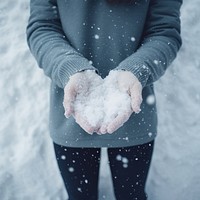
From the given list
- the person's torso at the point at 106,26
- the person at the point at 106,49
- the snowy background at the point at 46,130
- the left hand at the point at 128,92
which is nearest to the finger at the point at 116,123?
the left hand at the point at 128,92

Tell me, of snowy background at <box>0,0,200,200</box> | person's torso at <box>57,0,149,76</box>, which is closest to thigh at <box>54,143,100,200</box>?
person's torso at <box>57,0,149,76</box>

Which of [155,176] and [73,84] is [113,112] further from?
[155,176]

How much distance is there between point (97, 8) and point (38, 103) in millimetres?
1179

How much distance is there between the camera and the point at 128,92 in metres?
1.22

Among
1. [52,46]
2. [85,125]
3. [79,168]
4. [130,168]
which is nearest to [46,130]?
[79,168]

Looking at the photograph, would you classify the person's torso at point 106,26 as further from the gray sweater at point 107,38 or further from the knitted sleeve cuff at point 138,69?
the knitted sleeve cuff at point 138,69

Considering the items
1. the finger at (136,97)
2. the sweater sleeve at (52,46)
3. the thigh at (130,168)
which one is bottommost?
the thigh at (130,168)

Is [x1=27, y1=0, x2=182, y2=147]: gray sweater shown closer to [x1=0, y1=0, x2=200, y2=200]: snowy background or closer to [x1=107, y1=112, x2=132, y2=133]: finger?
[x1=107, y1=112, x2=132, y2=133]: finger

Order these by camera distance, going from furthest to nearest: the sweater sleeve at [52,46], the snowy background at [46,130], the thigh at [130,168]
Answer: the snowy background at [46,130] → the thigh at [130,168] → the sweater sleeve at [52,46]

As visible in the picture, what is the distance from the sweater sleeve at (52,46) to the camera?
1.23 m

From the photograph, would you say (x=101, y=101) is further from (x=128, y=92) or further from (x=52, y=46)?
(x=52, y=46)

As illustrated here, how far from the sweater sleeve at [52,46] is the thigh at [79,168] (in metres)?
0.34

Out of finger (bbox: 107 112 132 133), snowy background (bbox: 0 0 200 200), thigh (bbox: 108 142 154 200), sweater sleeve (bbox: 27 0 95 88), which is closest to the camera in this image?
finger (bbox: 107 112 132 133)

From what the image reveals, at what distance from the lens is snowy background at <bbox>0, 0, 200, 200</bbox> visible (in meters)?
→ 2.17
